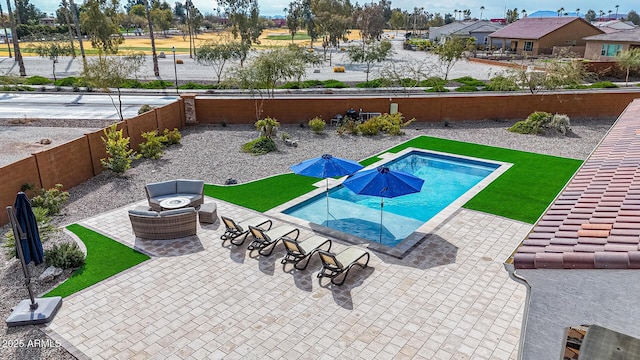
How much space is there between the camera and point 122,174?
60.1 feet

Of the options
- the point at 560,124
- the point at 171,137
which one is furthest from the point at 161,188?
the point at 560,124

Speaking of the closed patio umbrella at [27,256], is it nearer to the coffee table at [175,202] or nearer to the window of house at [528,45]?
the coffee table at [175,202]

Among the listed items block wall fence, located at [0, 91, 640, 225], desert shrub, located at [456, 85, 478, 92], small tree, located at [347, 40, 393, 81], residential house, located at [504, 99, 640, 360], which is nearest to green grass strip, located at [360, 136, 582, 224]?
block wall fence, located at [0, 91, 640, 225]

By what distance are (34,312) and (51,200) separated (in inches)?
250

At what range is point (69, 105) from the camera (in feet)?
111

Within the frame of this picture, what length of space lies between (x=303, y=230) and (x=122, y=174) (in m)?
9.08

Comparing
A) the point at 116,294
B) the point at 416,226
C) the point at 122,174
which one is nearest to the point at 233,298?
the point at 116,294

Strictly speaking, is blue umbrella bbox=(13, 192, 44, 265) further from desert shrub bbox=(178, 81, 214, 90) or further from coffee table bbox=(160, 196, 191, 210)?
desert shrub bbox=(178, 81, 214, 90)

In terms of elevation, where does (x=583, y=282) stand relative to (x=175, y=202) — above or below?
above

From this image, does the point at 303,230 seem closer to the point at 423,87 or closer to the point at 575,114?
the point at 575,114

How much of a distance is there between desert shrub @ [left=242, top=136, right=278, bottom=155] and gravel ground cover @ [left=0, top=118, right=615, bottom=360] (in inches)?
18.2

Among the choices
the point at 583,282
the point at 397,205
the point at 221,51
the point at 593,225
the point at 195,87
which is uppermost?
the point at 221,51

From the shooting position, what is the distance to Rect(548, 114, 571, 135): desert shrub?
25.4 m

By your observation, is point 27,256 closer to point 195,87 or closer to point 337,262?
point 337,262
